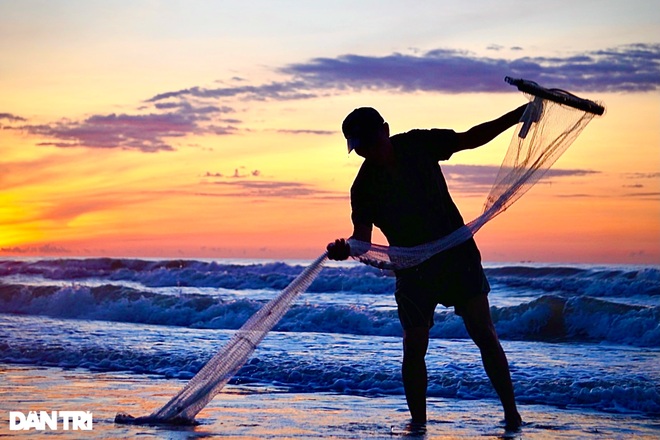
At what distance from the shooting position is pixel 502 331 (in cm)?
1430

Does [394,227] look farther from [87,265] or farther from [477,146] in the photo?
[87,265]

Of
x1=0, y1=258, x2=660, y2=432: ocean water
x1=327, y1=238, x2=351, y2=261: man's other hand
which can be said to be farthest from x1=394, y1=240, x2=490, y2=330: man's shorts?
x1=327, y1=238, x2=351, y2=261: man's other hand

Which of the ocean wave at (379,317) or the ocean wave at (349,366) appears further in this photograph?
the ocean wave at (379,317)

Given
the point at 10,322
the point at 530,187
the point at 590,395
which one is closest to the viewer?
the point at 530,187

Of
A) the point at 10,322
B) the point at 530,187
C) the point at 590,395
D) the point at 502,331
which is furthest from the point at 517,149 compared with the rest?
the point at 10,322

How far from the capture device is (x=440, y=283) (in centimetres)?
547

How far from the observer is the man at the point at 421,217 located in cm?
535

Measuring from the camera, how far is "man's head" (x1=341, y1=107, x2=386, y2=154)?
5.23 metres

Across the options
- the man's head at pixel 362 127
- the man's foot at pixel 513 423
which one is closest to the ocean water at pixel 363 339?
the man's head at pixel 362 127

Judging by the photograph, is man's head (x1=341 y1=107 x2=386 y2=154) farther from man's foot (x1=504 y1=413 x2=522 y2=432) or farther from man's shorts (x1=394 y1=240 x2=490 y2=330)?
man's foot (x1=504 y1=413 x2=522 y2=432)

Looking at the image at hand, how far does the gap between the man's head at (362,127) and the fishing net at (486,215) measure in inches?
23.7

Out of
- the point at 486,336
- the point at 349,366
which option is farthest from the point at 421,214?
the point at 349,366

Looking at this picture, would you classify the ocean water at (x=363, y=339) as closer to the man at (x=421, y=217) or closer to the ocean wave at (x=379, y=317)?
the ocean wave at (x=379, y=317)

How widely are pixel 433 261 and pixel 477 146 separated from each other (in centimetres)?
72
